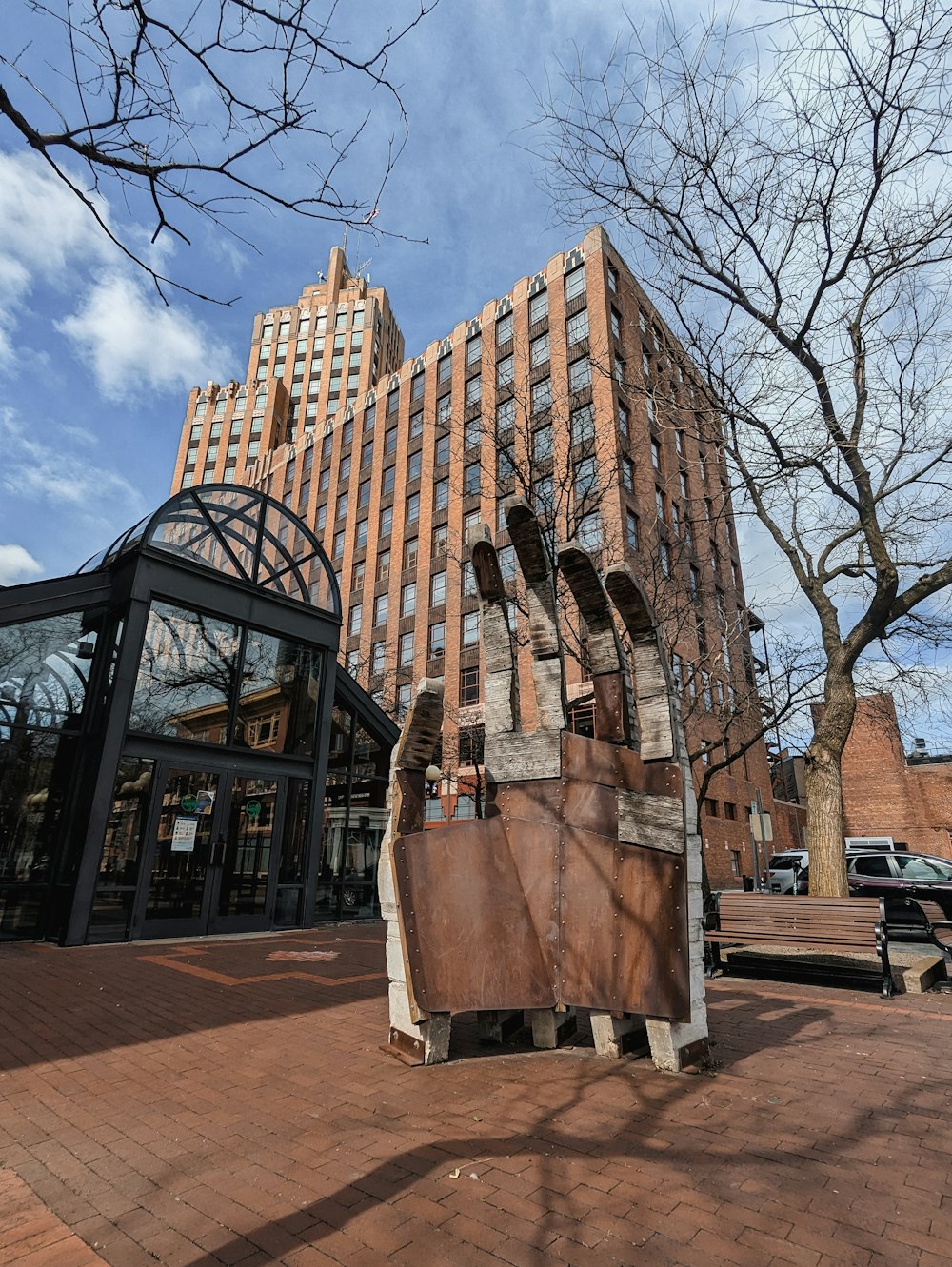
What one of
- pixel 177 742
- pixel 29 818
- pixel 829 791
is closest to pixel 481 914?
pixel 829 791

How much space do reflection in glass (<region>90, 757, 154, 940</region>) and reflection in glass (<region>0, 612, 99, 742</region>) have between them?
150cm

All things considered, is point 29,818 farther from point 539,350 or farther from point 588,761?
point 539,350

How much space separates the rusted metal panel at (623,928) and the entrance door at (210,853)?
807 centimetres

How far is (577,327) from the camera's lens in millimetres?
32094

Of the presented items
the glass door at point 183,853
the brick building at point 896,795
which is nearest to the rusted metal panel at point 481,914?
the glass door at point 183,853

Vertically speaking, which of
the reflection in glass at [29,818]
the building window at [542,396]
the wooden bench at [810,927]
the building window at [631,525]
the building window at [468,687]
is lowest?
the wooden bench at [810,927]

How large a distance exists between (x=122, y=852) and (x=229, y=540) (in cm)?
576

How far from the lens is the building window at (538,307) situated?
34.3 metres

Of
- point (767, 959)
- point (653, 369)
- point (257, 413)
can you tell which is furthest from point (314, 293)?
point (767, 959)

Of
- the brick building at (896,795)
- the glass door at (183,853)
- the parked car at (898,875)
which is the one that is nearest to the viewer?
the glass door at (183,853)

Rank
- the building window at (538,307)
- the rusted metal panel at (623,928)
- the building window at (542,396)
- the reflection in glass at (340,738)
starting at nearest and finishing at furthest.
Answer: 1. the rusted metal panel at (623,928)
2. the reflection in glass at (340,738)
3. the building window at (542,396)
4. the building window at (538,307)

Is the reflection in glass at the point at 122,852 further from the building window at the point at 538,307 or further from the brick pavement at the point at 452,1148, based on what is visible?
the building window at the point at 538,307

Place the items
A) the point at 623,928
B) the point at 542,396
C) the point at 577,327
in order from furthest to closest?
the point at 577,327
the point at 542,396
the point at 623,928

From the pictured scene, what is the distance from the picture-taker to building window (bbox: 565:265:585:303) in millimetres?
32844
